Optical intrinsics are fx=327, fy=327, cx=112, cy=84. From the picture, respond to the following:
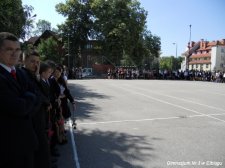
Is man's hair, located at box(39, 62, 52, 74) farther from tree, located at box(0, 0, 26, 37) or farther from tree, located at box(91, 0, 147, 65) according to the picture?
tree, located at box(91, 0, 147, 65)

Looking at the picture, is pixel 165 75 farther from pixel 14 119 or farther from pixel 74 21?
pixel 14 119

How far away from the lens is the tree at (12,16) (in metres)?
17.7

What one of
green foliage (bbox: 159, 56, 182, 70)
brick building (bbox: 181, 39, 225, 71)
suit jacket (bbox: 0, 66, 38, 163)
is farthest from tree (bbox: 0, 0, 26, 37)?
green foliage (bbox: 159, 56, 182, 70)

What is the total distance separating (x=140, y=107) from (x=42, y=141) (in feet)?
35.0

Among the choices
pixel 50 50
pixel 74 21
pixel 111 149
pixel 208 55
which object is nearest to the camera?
pixel 111 149

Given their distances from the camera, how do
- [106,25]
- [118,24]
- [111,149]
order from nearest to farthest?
1. [111,149]
2. [118,24]
3. [106,25]

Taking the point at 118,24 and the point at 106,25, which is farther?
the point at 106,25

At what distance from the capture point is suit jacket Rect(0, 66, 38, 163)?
2.93 m

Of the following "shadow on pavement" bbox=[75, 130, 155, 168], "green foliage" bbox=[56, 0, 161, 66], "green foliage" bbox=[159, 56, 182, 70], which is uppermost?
"green foliage" bbox=[56, 0, 161, 66]

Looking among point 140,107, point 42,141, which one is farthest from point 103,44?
point 42,141

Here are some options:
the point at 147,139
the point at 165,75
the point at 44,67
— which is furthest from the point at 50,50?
the point at 44,67

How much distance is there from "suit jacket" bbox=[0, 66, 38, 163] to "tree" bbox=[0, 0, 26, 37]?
15561 mm

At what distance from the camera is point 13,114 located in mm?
2977

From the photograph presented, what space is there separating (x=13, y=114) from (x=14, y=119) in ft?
0.18
